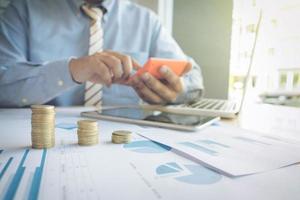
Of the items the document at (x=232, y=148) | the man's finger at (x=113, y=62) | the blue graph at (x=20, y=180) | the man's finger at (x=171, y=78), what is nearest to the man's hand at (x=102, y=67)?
the man's finger at (x=113, y=62)

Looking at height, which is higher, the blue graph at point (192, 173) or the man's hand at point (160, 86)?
the man's hand at point (160, 86)

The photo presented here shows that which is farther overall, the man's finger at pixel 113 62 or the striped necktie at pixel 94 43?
the striped necktie at pixel 94 43

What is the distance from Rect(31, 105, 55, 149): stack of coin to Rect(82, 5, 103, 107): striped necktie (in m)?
0.62

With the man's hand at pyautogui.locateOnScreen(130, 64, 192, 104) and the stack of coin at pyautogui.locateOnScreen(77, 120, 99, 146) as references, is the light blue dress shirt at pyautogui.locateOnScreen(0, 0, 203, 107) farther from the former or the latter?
the stack of coin at pyautogui.locateOnScreen(77, 120, 99, 146)

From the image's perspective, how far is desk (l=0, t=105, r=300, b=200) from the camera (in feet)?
0.67

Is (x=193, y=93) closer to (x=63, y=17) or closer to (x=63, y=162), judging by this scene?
(x=63, y=17)

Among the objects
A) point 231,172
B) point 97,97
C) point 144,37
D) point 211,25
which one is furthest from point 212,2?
point 231,172

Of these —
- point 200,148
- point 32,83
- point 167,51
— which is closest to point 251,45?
point 167,51

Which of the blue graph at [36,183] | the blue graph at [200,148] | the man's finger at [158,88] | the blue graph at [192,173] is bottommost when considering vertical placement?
the blue graph at [192,173]

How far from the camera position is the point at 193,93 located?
0.96 m

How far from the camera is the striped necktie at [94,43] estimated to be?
0.94 metres

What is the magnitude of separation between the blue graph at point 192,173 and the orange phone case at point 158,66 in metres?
0.43

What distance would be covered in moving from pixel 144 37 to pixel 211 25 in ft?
0.92

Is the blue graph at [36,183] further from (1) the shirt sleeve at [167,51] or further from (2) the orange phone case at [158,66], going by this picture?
(1) the shirt sleeve at [167,51]
